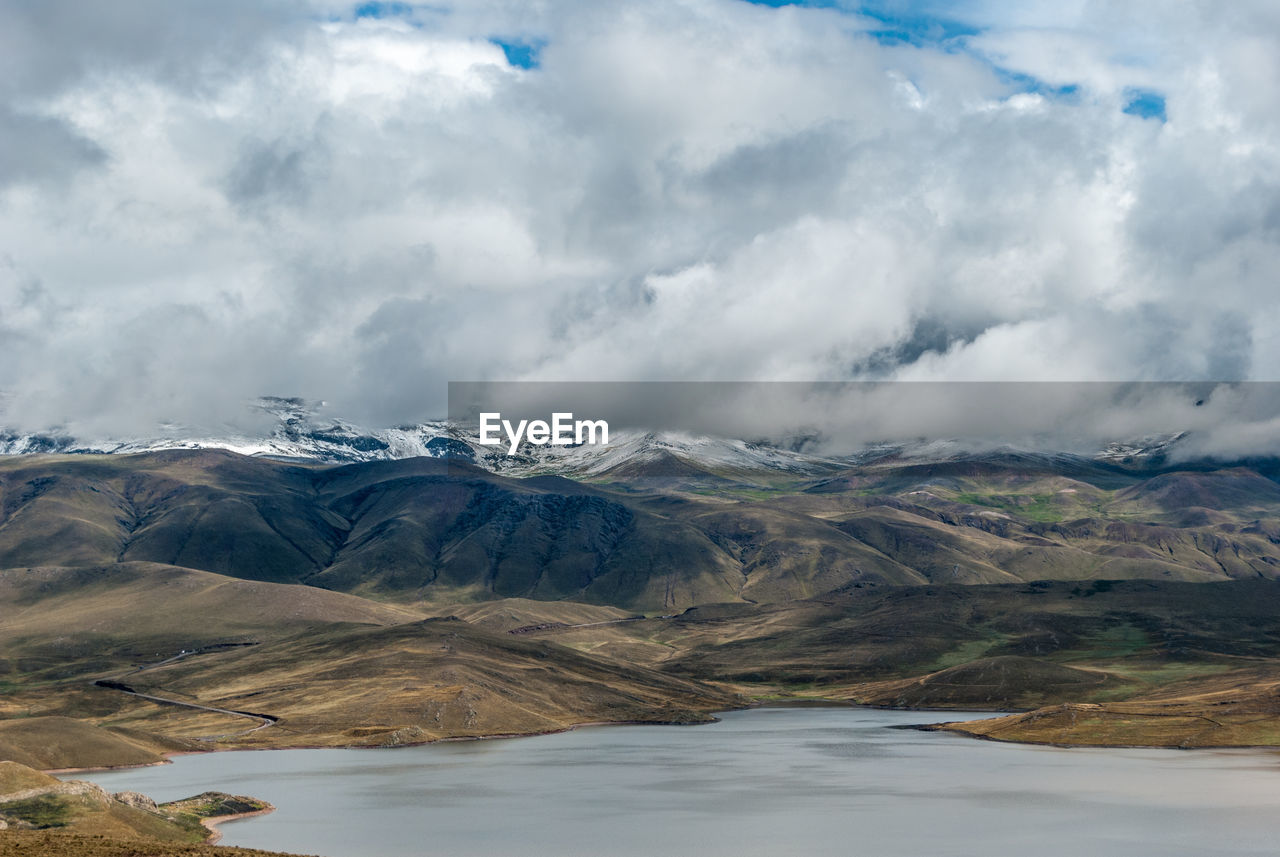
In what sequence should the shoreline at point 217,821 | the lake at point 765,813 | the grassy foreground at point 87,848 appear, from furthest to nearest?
the shoreline at point 217,821 < the lake at point 765,813 < the grassy foreground at point 87,848

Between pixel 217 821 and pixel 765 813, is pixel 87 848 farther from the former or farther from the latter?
pixel 765 813

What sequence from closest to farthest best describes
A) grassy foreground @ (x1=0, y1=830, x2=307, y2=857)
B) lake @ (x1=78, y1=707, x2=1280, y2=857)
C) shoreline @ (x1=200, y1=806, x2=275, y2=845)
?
grassy foreground @ (x1=0, y1=830, x2=307, y2=857)
lake @ (x1=78, y1=707, x2=1280, y2=857)
shoreline @ (x1=200, y1=806, x2=275, y2=845)

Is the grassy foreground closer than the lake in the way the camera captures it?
Yes

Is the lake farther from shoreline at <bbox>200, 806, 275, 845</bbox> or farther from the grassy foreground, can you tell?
the grassy foreground

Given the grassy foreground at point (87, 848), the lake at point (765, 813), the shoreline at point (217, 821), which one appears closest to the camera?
the grassy foreground at point (87, 848)

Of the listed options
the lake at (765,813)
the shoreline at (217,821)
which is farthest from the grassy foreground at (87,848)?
the shoreline at (217,821)

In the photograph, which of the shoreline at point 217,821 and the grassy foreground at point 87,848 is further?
the shoreline at point 217,821

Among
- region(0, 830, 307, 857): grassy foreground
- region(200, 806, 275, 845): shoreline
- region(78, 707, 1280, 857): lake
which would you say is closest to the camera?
region(0, 830, 307, 857): grassy foreground

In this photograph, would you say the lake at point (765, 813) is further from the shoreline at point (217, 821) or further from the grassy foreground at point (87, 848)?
the grassy foreground at point (87, 848)

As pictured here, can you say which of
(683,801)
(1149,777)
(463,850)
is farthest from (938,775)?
(463,850)

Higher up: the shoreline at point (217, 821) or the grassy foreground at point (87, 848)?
the grassy foreground at point (87, 848)

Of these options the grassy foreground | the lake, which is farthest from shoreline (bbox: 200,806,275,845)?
the grassy foreground
